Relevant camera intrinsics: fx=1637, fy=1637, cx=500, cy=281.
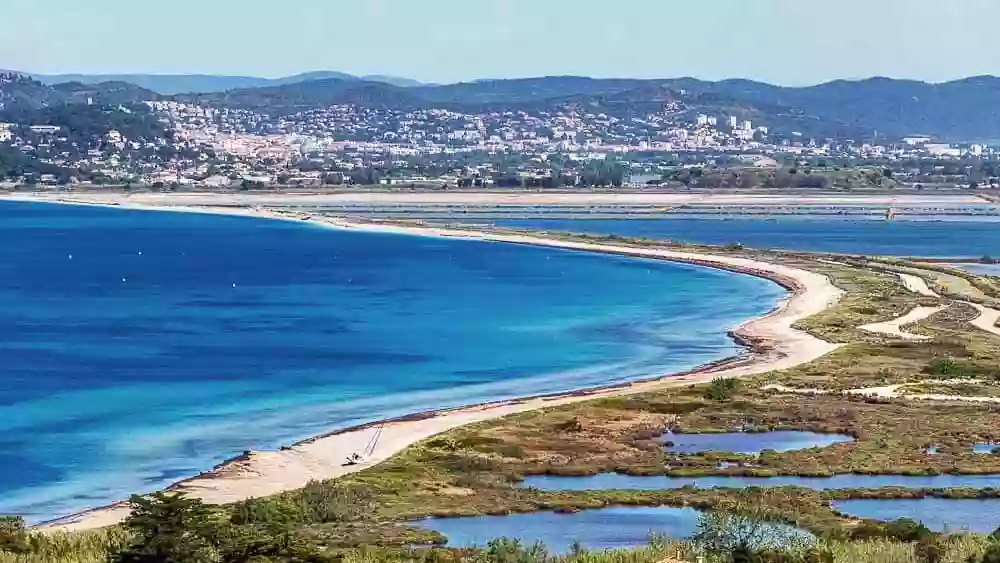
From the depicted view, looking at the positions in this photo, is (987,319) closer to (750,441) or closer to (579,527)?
(750,441)

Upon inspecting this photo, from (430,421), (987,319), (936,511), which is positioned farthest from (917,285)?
(936,511)

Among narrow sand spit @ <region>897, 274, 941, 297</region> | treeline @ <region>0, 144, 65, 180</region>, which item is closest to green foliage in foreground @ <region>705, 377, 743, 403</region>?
narrow sand spit @ <region>897, 274, 941, 297</region>

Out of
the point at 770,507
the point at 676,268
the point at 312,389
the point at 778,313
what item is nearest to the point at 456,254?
the point at 676,268

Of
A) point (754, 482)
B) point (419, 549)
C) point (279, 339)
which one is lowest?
point (279, 339)

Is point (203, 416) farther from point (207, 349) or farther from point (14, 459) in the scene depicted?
point (207, 349)

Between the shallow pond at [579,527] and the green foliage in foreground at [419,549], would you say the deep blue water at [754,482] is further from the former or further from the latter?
the green foliage in foreground at [419,549]
